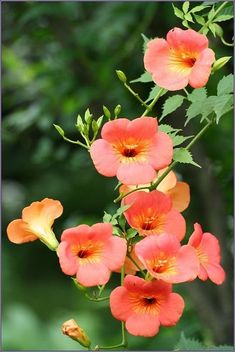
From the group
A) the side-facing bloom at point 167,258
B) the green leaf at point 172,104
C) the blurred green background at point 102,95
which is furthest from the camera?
the blurred green background at point 102,95

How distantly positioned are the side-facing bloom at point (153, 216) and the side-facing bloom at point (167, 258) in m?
0.03

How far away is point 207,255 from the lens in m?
0.79

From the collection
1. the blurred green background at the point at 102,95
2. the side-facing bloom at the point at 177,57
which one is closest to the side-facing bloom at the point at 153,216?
the side-facing bloom at the point at 177,57

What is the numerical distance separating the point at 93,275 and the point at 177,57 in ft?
0.82

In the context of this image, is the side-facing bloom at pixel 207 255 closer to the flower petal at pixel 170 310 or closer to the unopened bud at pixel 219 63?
the flower petal at pixel 170 310

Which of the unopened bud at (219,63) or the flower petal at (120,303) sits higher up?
the unopened bud at (219,63)

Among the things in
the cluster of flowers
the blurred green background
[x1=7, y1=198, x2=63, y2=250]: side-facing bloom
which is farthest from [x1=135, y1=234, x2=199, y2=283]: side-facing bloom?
the blurred green background

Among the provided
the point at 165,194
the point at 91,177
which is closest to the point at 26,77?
the point at 91,177

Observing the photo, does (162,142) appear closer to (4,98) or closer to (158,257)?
(158,257)

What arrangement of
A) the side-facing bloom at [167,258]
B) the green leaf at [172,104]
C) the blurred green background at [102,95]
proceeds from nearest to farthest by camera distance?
the side-facing bloom at [167,258] → the green leaf at [172,104] → the blurred green background at [102,95]

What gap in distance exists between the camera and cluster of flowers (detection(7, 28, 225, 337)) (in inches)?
28.9

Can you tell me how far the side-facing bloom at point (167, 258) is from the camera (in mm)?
722

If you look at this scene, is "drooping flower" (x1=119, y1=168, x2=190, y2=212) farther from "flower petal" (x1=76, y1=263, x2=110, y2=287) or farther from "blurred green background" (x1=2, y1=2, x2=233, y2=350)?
"blurred green background" (x1=2, y1=2, x2=233, y2=350)

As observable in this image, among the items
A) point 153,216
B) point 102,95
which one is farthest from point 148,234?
point 102,95
